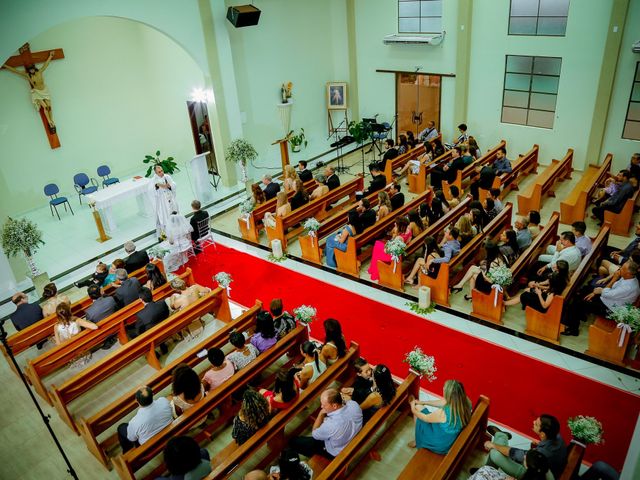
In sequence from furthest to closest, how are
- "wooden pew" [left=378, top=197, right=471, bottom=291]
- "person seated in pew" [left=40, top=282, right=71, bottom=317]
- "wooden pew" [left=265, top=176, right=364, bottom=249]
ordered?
"wooden pew" [left=265, top=176, right=364, bottom=249] → "wooden pew" [left=378, top=197, right=471, bottom=291] → "person seated in pew" [left=40, top=282, right=71, bottom=317]

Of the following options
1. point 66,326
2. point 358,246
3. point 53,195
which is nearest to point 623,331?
point 358,246

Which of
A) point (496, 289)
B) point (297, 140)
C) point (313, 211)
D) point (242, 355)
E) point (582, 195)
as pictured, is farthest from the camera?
point (297, 140)

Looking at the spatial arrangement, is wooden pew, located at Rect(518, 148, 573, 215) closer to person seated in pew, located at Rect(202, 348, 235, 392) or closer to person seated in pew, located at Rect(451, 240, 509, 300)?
person seated in pew, located at Rect(451, 240, 509, 300)

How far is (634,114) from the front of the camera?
35.4 feet

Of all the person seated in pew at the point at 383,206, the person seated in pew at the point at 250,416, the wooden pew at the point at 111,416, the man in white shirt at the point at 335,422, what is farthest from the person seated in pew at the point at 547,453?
the person seated in pew at the point at 383,206

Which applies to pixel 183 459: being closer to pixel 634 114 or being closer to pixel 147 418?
pixel 147 418

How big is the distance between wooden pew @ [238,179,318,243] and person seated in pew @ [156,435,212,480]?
5.99 m

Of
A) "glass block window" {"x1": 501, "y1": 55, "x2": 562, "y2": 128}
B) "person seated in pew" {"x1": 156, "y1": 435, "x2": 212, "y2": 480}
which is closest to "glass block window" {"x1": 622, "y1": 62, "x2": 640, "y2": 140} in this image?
"glass block window" {"x1": 501, "y1": 55, "x2": 562, "y2": 128}

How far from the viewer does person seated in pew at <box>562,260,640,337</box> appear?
20.8ft

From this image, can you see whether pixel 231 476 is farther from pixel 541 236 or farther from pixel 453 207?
pixel 453 207

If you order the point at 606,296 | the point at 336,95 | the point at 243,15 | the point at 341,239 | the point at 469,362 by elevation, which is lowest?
the point at 469,362

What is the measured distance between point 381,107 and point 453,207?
243 inches

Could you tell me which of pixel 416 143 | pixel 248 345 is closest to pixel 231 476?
pixel 248 345

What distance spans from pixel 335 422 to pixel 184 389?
161 centimetres
